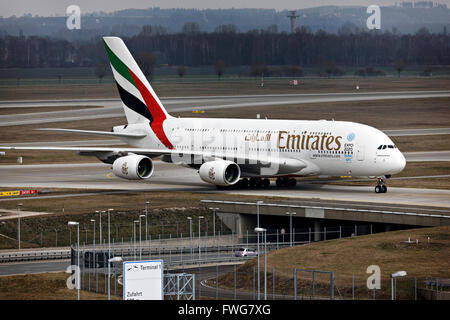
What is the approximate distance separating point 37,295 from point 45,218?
23.8 meters

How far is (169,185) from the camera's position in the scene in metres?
96.6

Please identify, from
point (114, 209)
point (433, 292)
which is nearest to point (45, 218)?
point (114, 209)

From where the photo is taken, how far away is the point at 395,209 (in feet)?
248

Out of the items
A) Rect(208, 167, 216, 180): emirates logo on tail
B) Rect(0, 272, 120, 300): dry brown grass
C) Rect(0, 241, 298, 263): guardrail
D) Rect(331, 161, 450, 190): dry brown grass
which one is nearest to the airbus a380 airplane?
Rect(208, 167, 216, 180): emirates logo on tail

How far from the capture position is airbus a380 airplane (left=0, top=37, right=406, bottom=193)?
277ft

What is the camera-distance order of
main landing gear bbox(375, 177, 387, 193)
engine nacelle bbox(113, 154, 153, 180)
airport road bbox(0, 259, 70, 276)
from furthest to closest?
engine nacelle bbox(113, 154, 153, 180) → main landing gear bbox(375, 177, 387, 193) → airport road bbox(0, 259, 70, 276)

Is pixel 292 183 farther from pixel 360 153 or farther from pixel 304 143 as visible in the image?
pixel 360 153

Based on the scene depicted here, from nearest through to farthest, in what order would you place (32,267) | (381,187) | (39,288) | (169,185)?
(39,288) → (32,267) → (381,187) → (169,185)

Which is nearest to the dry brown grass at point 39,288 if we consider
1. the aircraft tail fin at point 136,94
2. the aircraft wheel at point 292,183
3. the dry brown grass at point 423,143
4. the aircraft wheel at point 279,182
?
the aircraft wheel at point 279,182

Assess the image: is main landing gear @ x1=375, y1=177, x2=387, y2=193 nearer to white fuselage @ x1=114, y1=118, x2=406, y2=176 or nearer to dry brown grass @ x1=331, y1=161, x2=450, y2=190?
white fuselage @ x1=114, y1=118, x2=406, y2=176

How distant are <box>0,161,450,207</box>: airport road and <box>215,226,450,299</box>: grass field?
12.2m

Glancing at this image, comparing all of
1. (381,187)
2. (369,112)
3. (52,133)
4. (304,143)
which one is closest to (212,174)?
(304,143)

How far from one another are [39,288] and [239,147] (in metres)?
35.4
